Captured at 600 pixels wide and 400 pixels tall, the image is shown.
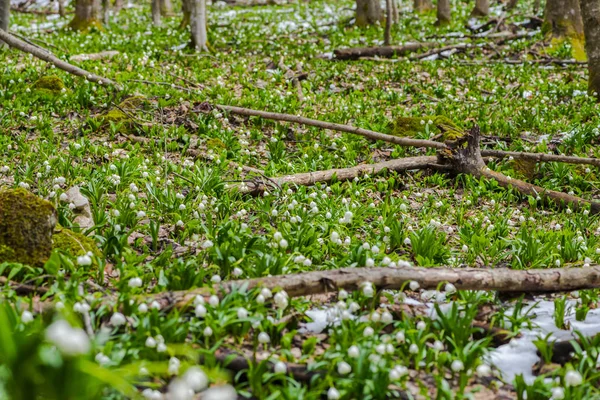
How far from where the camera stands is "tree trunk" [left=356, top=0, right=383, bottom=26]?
18516mm

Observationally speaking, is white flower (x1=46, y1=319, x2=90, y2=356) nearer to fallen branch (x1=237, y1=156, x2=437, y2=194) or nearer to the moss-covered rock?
the moss-covered rock

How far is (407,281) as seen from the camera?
363 centimetres

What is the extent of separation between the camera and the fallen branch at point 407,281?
3.56m

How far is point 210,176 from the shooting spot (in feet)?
20.2

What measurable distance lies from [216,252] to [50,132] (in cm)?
438

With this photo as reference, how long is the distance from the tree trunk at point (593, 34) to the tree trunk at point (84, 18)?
13193mm

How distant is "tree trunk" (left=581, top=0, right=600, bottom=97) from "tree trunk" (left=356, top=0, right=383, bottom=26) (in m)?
9.46

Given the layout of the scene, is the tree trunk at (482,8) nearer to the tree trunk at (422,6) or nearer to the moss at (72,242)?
the tree trunk at (422,6)

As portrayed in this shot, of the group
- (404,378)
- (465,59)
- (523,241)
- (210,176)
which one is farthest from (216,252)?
Answer: (465,59)

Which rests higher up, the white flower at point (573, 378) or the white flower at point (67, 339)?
the white flower at point (67, 339)

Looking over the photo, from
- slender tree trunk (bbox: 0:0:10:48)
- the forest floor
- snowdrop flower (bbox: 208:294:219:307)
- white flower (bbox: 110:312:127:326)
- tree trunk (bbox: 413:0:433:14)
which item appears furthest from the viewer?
tree trunk (bbox: 413:0:433:14)

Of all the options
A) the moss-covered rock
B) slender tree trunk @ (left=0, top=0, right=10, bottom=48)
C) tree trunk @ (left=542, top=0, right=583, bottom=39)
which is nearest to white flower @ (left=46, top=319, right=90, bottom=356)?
the moss-covered rock

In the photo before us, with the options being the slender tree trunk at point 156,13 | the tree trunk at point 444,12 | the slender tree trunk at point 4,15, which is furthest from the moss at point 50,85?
the tree trunk at point 444,12

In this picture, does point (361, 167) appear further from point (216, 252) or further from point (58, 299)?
point (58, 299)
